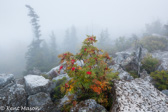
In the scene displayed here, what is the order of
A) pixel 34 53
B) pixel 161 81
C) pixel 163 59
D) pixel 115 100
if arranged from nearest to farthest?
pixel 115 100
pixel 161 81
pixel 163 59
pixel 34 53

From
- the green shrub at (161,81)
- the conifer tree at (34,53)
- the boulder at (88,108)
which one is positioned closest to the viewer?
the boulder at (88,108)

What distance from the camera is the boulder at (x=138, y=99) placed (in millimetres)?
2934

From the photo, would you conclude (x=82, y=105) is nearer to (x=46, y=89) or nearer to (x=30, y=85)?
(x=46, y=89)

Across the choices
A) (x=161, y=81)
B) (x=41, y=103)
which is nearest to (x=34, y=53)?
(x=41, y=103)

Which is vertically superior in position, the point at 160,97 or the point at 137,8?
the point at 137,8

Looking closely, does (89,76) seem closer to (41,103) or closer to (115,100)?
(115,100)

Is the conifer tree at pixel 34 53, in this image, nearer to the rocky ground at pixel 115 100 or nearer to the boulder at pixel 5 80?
the boulder at pixel 5 80

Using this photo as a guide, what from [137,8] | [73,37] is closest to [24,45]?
[73,37]

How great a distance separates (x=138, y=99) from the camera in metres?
3.25

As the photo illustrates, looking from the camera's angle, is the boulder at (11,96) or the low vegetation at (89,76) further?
the boulder at (11,96)

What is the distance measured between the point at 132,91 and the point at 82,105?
1.89 m

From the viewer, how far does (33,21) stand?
31000mm

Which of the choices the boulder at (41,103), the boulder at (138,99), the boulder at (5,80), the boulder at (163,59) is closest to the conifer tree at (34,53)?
the boulder at (5,80)

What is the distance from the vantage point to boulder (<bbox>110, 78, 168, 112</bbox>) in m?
2.93
